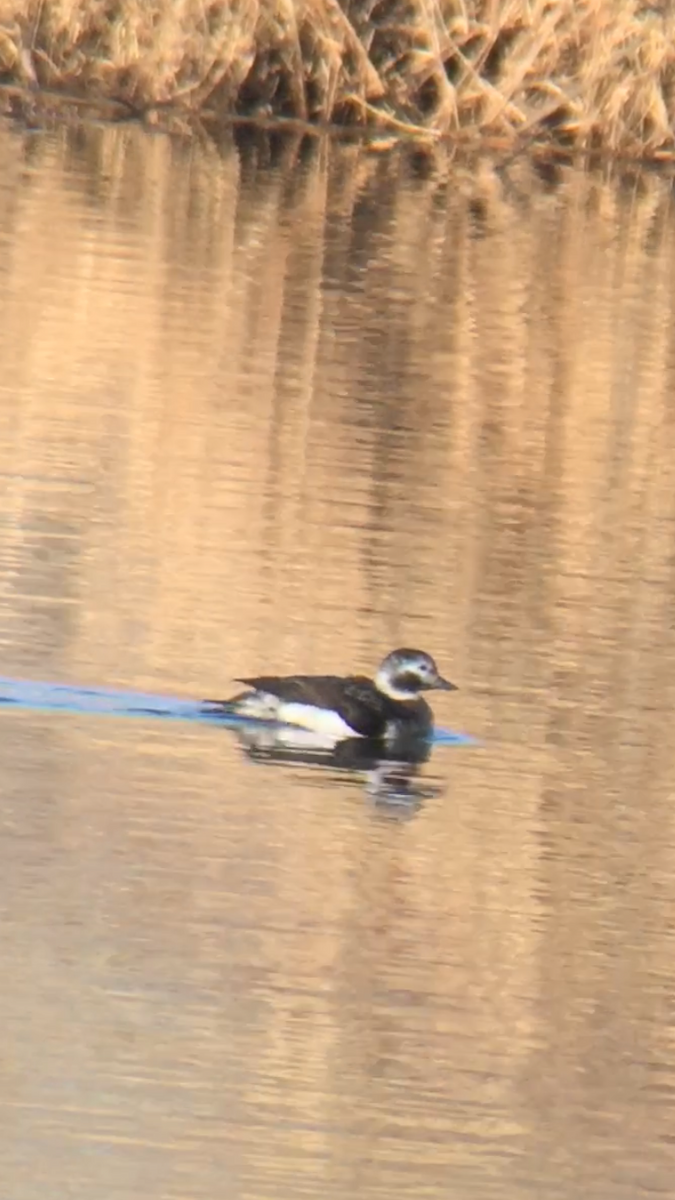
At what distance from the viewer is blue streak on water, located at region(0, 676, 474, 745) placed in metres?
A: 9.70

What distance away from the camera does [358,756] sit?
1016cm

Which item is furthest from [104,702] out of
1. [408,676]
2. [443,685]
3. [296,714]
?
[443,685]

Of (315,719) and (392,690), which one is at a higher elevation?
(392,690)

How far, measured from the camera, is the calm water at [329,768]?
255 inches

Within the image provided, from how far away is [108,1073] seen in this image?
6.47 m

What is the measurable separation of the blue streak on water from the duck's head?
46 cm

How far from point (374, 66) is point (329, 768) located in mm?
20536

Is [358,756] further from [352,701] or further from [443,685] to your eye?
[443,685]

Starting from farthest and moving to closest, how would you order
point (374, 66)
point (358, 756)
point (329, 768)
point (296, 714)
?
point (374, 66) < point (358, 756) < point (296, 714) < point (329, 768)

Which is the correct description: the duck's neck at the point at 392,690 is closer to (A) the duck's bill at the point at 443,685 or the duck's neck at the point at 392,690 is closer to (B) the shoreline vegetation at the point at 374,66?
(A) the duck's bill at the point at 443,685

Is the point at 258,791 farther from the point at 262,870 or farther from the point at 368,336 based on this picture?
the point at 368,336

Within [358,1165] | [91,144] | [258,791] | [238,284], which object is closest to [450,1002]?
[358,1165]

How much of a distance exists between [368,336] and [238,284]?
5.16 feet

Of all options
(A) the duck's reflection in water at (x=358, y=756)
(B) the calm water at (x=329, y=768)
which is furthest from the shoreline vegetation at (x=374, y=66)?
(A) the duck's reflection in water at (x=358, y=756)
